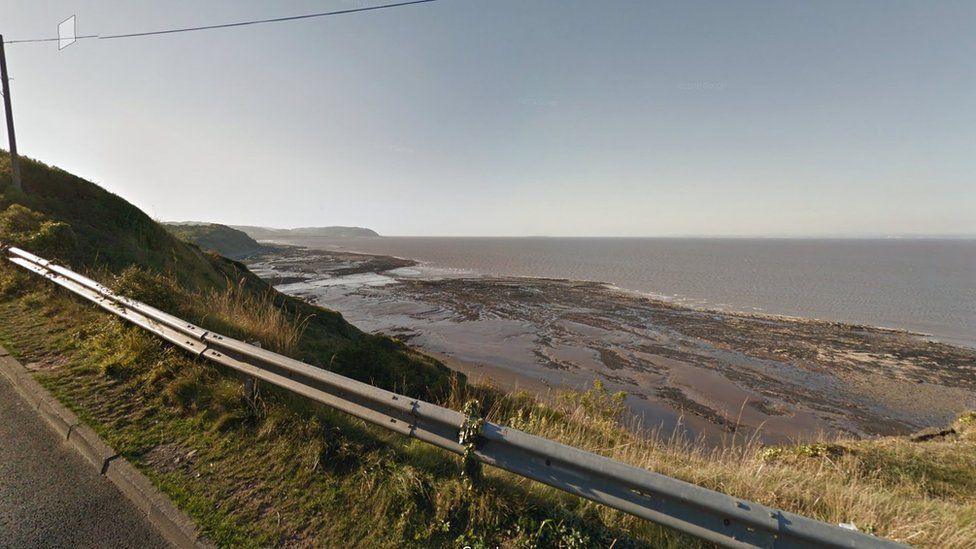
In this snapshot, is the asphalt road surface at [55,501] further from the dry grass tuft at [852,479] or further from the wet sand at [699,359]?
the wet sand at [699,359]

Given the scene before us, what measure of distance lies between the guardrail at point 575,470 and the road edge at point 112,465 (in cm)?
107

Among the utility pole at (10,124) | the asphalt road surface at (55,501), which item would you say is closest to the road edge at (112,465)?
the asphalt road surface at (55,501)

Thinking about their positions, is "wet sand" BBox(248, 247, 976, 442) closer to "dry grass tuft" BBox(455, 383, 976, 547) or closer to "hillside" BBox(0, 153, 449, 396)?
"dry grass tuft" BBox(455, 383, 976, 547)

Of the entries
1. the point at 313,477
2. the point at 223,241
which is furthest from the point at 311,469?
the point at 223,241

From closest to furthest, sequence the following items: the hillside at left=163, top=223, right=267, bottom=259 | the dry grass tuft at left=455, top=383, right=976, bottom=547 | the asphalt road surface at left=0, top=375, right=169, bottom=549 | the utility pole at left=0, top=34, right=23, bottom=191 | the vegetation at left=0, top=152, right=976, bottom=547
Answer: the asphalt road surface at left=0, top=375, right=169, bottom=549, the vegetation at left=0, top=152, right=976, bottom=547, the dry grass tuft at left=455, top=383, right=976, bottom=547, the utility pole at left=0, top=34, right=23, bottom=191, the hillside at left=163, top=223, right=267, bottom=259

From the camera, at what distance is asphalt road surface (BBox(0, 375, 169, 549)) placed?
2.36m

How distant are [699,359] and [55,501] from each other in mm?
21526

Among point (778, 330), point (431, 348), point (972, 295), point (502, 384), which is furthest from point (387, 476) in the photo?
point (972, 295)

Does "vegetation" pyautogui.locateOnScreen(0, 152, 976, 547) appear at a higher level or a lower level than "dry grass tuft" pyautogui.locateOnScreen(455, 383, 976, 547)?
higher

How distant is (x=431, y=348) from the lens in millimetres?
18531

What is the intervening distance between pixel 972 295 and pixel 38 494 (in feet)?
221

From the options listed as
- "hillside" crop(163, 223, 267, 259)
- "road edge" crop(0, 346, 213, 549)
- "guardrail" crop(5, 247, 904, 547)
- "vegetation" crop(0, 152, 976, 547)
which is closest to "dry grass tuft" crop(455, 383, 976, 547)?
"vegetation" crop(0, 152, 976, 547)

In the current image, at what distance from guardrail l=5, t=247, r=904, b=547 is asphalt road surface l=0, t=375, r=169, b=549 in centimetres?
126

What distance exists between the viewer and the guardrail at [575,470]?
Answer: 6.39 ft
